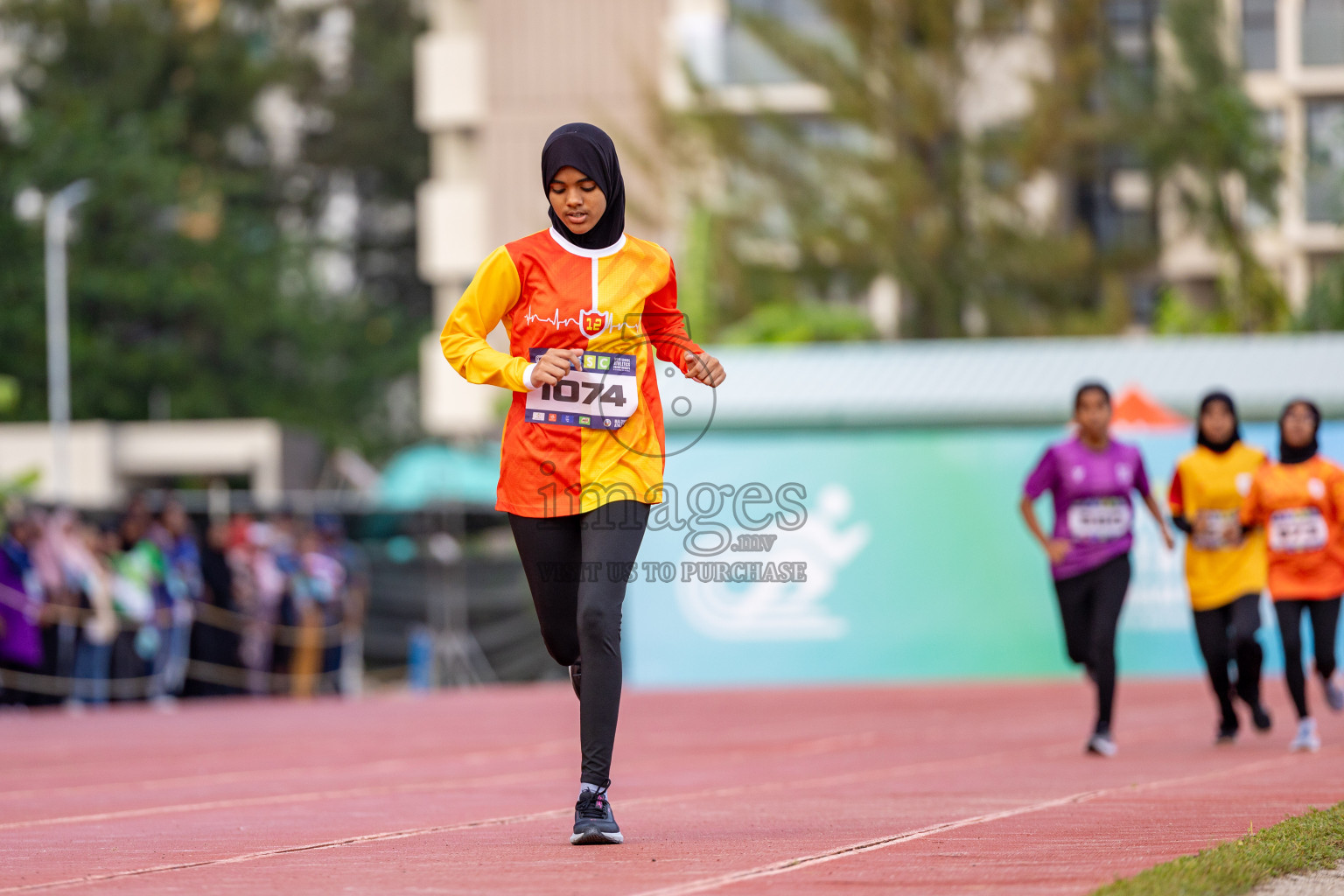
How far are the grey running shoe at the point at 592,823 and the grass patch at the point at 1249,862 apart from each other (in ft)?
5.81

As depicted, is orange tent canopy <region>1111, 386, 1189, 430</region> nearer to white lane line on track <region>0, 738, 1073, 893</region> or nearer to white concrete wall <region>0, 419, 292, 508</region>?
white lane line on track <region>0, 738, 1073, 893</region>

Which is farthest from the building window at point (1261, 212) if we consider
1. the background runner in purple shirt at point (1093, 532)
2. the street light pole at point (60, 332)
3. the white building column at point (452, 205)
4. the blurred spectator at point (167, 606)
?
the background runner in purple shirt at point (1093, 532)

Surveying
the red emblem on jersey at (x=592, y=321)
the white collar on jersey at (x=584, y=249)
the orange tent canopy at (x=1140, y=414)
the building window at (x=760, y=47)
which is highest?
the building window at (x=760, y=47)

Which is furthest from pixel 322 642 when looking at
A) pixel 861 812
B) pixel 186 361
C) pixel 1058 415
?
pixel 186 361

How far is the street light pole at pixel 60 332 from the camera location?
4369 centimetres

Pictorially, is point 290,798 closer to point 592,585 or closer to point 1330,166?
point 592,585

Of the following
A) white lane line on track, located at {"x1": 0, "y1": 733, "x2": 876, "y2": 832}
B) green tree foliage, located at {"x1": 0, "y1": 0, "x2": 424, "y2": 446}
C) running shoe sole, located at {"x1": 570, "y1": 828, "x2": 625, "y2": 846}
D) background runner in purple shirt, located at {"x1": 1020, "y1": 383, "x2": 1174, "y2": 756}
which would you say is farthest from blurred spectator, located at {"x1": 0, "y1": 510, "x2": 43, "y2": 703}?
green tree foliage, located at {"x1": 0, "y1": 0, "x2": 424, "y2": 446}

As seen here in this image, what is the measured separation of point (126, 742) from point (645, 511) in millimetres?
9900

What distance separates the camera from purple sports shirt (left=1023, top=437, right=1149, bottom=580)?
1164cm

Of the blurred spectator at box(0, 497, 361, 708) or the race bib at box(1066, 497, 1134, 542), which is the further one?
the blurred spectator at box(0, 497, 361, 708)

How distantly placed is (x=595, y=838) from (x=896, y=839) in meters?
0.97

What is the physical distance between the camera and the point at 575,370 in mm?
6777

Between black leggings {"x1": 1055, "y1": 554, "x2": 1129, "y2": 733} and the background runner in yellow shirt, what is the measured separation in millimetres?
715

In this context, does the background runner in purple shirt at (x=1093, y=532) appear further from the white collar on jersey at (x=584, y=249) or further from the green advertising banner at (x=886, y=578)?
the green advertising banner at (x=886, y=578)
